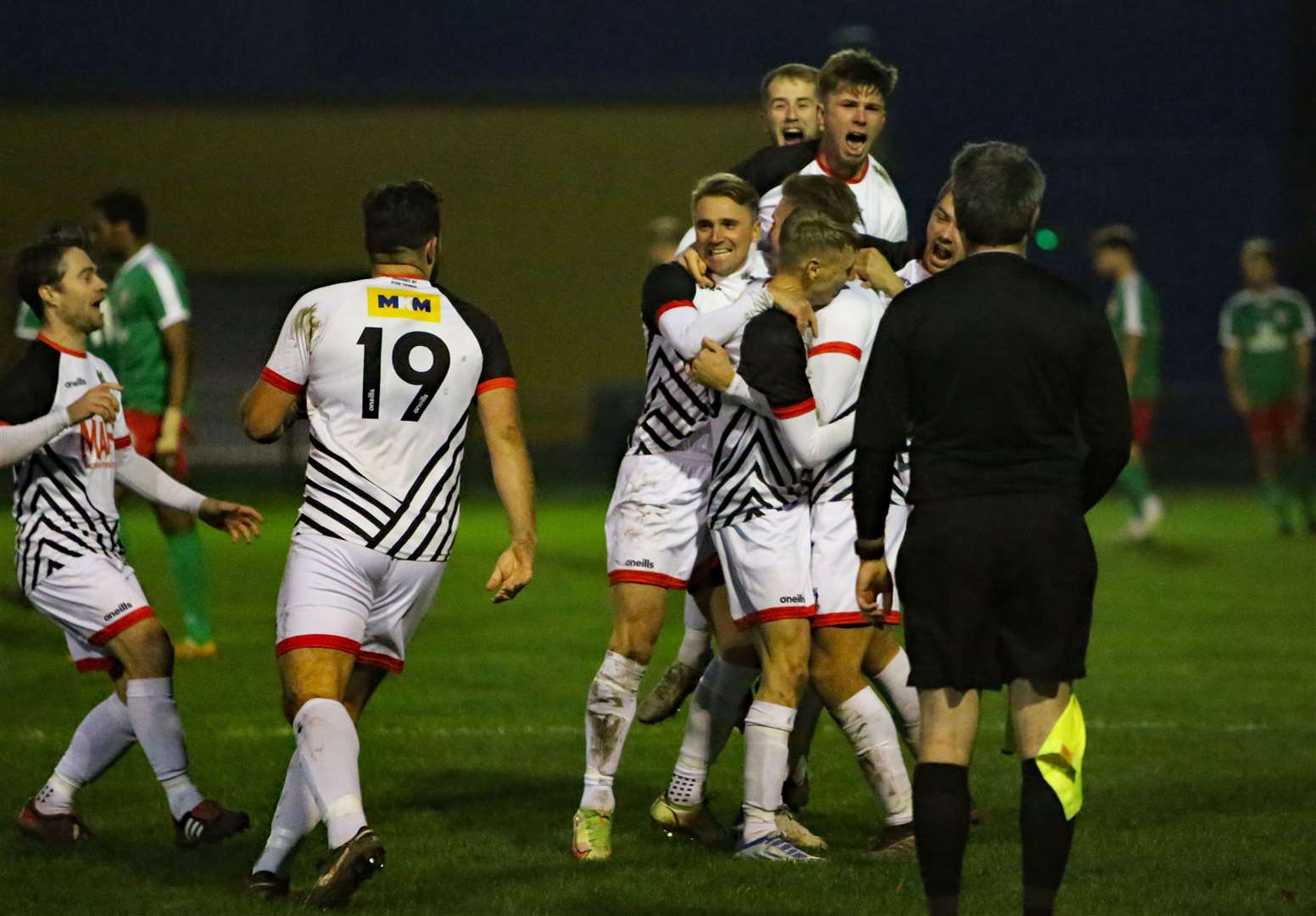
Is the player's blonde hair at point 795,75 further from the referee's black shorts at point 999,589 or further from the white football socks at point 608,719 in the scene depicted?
the referee's black shorts at point 999,589

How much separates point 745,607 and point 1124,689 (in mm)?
4260

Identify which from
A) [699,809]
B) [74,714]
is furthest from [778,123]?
[74,714]

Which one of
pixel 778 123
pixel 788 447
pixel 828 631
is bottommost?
pixel 828 631

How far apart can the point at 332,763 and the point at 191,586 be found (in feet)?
19.5

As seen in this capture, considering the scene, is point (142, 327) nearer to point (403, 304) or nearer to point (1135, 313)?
point (403, 304)

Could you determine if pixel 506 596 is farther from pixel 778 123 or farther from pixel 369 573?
pixel 778 123

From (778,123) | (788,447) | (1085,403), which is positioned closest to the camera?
(1085,403)

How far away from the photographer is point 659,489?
6.84m

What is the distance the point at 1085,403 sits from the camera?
16.8 ft

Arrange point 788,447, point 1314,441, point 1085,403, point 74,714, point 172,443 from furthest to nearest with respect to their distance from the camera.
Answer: point 1314,441 < point 172,443 < point 74,714 < point 788,447 < point 1085,403

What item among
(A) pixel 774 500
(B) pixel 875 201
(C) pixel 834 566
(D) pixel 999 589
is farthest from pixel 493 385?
(B) pixel 875 201

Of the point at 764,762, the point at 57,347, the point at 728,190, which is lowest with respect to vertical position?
the point at 764,762

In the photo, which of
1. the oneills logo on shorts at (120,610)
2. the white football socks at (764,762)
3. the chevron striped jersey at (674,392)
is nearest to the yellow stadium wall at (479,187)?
the chevron striped jersey at (674,392)

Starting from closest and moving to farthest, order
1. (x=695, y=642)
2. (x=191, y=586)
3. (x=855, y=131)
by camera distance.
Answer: (x=855, y=131) → (x=695, y=642) → (x=191, y=586)
